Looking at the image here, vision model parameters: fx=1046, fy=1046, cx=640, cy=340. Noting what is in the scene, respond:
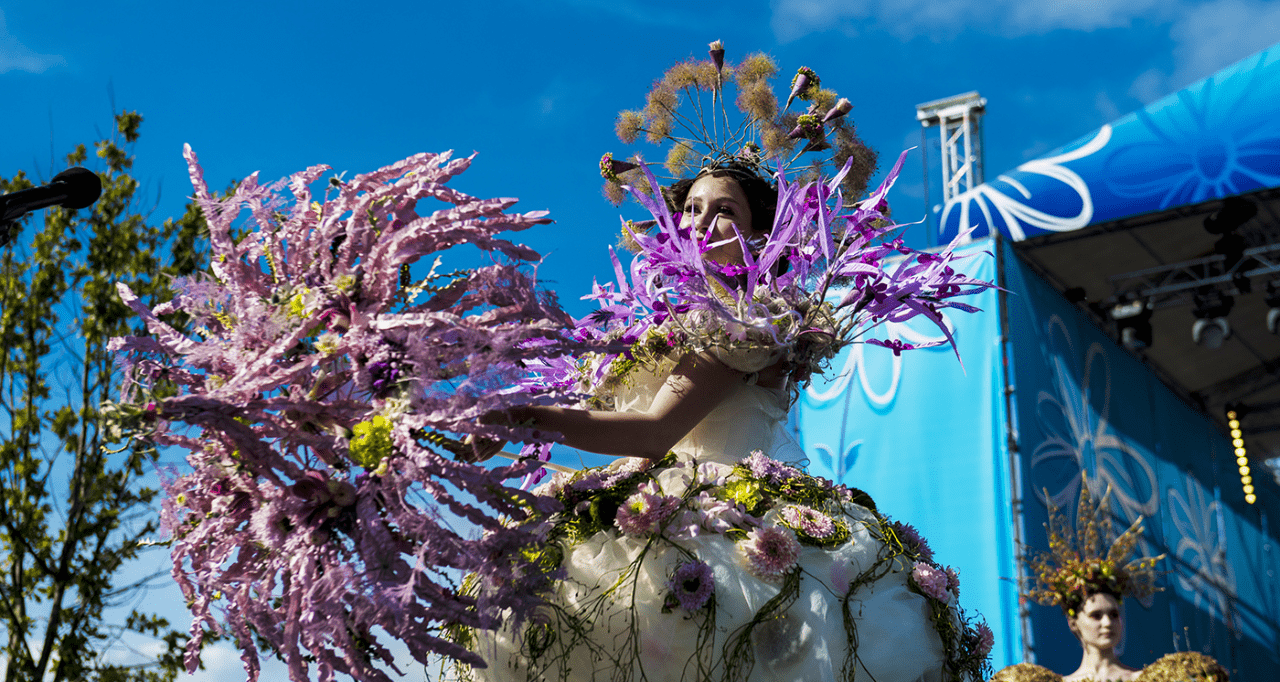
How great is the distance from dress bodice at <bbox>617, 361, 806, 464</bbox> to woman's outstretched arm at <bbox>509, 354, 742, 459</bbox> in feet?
0.09

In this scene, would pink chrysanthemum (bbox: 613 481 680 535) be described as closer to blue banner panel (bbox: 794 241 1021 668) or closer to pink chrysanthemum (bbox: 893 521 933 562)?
pink chrysanthemum (bbox: 893 521 933 562)

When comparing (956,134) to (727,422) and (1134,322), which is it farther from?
(727,422)

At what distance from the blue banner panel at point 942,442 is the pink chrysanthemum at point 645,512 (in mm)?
5191

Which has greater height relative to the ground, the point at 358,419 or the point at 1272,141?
the point at 1272,141

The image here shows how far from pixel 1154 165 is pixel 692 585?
636cm

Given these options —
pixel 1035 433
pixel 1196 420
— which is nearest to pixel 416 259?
pixel 1035 433

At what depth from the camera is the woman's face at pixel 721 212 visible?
1950mm

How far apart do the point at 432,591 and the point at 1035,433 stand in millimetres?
6394

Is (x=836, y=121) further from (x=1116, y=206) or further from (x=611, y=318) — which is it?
(x=1116, y=206)

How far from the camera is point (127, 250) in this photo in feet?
19.4

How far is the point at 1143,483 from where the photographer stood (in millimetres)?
8531

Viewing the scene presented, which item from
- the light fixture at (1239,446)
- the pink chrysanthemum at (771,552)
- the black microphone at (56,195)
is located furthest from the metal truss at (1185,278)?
the black microphone at (56,195)

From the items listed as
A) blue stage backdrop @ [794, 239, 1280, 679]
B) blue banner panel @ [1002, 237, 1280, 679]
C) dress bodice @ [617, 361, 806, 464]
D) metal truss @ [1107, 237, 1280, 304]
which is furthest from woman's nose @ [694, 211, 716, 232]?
metal truss @ [1107, 237, 1280, 304]

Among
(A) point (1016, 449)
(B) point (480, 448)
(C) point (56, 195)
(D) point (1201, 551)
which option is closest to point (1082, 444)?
(A) point (1016, 449)
